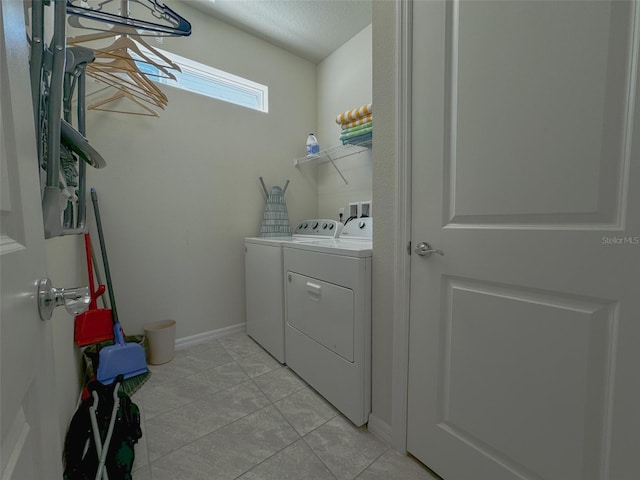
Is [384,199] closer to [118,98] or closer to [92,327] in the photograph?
[92,327]

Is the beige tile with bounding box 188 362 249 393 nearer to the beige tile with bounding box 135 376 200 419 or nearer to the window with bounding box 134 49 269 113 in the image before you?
the beige tile with bounding box 135 376 200 419

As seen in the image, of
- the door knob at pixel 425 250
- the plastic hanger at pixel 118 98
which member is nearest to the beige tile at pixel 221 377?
the door knob at pixel 425 250

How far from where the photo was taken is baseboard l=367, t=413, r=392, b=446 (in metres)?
1.26

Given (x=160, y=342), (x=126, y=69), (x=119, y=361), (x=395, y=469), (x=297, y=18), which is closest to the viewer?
(x=395, y=469)

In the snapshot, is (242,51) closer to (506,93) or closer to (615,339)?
(506,93)

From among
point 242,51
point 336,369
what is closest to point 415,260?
point 336,369

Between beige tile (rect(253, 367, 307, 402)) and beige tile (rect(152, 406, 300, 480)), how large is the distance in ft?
0.59

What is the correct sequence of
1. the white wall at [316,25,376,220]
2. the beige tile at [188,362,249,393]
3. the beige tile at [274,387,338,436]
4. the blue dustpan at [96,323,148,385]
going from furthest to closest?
the white wall at [316,25,376,220]
the beige tile at [188,362,249,393]
the blue dustpan at [96,323,148,385]
the beige tile at [274,387,338,436]

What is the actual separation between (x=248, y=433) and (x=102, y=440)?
58cm

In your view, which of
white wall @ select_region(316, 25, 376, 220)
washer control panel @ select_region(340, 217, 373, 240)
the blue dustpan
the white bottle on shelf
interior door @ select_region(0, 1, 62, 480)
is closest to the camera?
interior door @ select_region(0, 1, 62, 480)

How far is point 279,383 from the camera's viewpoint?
1720mm

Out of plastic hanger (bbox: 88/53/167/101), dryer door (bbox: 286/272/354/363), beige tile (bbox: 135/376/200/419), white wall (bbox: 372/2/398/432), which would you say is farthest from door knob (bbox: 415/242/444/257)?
plastic hanger (bbox: 88/53/167/101)

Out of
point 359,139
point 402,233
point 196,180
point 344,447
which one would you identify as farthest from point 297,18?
point 344,447

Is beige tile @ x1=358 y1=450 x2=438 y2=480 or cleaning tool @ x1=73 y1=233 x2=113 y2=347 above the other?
cleaning tool @ x1=73 y1=233 x2=113 y2=347
